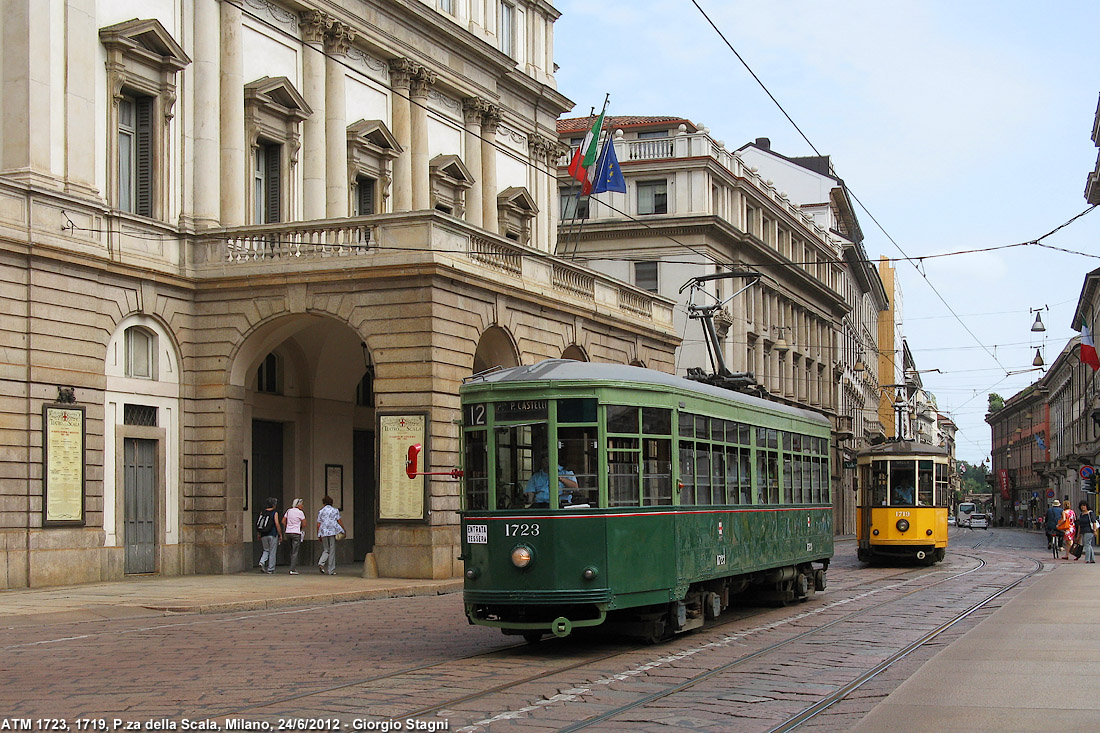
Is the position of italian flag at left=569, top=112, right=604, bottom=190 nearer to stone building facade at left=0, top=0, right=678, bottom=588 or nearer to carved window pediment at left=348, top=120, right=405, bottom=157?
stone building facade at left=0, top=0, right=678, bottom=588

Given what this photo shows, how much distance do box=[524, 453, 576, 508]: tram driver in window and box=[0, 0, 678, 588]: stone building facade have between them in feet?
37.8

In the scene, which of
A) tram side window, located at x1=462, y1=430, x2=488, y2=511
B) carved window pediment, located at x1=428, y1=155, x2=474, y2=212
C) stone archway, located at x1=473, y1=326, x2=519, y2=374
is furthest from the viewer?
carved window pediment, located at x1=428, y1=155, x2=474, y2=212

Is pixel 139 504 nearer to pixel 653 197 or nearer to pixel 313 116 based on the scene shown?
pixel 313 116

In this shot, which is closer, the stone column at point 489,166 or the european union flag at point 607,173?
the european union flag at point 607,173

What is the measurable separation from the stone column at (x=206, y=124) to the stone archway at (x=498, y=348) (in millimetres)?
5845

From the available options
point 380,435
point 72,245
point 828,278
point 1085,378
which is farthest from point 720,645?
point 1085,378

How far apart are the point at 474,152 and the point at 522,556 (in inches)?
980

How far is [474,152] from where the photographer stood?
121 feet

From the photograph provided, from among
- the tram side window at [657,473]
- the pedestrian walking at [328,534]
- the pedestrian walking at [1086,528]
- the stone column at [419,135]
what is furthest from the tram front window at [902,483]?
the tram side window at [657,473]

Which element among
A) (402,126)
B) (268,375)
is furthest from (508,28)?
(268,375)

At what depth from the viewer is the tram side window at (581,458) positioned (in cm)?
1342

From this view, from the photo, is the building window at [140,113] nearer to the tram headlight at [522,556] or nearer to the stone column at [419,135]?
the stone column at [419,135]

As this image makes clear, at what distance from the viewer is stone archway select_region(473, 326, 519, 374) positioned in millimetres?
28281

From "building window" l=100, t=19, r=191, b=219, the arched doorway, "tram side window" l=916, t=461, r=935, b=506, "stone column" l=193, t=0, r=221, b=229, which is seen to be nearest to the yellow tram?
"tram side window" l=916, t=461, r=935, b=506
